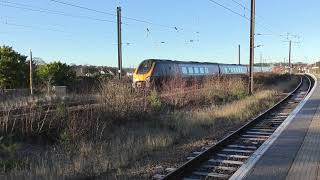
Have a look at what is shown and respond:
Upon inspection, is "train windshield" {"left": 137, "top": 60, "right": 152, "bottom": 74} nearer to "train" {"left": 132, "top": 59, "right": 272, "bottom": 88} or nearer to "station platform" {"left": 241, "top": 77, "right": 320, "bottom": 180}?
"train" {"left": 132, "top": 59, "right": 272, "bottom": 88}

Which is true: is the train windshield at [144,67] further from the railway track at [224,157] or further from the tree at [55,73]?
the railway track at [224,157]

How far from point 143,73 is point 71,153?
22.1 m

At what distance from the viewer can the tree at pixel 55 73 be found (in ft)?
114

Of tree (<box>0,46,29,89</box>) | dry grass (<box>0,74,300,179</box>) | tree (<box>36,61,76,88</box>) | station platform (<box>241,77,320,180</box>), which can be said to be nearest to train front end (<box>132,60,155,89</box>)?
tree (<box>36,61,76,88</box>)

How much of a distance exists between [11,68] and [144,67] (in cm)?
916

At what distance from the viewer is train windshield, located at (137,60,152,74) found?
32778 mm

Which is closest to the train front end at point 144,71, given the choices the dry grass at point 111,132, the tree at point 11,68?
→ the tree at point 11,68

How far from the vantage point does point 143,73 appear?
32.8 metres

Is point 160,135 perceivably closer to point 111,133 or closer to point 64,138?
point 111,133

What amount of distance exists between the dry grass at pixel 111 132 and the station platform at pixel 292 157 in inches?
95.2

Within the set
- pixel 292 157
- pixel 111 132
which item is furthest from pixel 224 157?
pixel 111 132

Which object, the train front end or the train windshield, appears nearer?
the train front end

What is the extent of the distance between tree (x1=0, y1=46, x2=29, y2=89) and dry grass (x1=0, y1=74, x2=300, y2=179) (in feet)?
49.6

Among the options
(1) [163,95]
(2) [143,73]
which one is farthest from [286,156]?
(2) [143,73]
